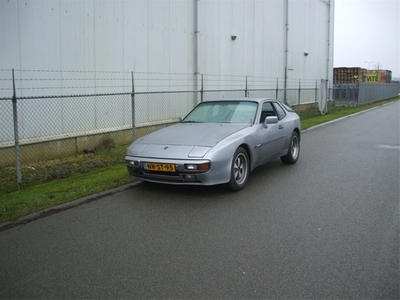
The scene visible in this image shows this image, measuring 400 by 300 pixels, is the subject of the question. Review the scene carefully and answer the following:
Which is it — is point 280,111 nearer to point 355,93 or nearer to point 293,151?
point 293,151

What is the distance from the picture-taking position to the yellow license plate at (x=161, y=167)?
19.4ft

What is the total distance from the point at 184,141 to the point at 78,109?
4960mm

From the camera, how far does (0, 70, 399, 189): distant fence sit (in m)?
8.71

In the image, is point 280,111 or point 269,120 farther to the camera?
point 280,111

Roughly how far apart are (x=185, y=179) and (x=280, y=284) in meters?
2.74

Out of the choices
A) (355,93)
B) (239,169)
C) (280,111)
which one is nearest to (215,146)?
(239,169)

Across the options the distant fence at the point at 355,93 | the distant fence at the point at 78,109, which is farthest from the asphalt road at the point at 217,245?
the distant fence at the point at 355,93

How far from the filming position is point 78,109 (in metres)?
10.4

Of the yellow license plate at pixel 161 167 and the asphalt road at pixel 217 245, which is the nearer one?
the asphalt road at pixel 217 245

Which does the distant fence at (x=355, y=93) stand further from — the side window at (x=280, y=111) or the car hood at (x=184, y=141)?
the car hood at (x=184, y=141)

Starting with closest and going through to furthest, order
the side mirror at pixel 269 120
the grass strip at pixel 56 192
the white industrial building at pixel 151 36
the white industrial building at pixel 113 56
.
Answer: the grass strip at pixel 56 192 < the side mirror at pixel 269 120 < the white industrial building at pixel 113 56 < the white industrial building at pixel 151 36

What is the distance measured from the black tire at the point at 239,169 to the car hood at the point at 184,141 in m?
0.35

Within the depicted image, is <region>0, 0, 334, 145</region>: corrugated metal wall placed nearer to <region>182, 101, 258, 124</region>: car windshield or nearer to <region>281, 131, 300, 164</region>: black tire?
<region>182, 101, 258, 124</region>: car windshield

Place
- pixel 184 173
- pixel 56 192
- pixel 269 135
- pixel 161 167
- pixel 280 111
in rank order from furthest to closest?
pixel 280 111 < pixel 269 135 < pixel 56 192 < pixel 161 167 < pixel 184 173
